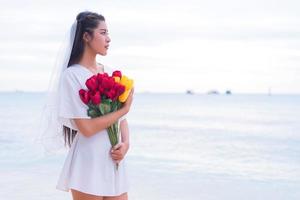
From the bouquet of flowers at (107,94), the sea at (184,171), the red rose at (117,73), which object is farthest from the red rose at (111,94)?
the sea at (184,171)

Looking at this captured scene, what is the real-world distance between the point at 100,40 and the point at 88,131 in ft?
1.34

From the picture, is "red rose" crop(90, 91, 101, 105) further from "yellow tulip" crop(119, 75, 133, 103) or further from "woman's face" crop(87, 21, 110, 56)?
"woman's face" crop(87, 21, 110, 56)

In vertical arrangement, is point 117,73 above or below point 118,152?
above

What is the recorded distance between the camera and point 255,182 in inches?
299

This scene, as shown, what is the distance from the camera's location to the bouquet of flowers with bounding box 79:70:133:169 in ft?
7.91

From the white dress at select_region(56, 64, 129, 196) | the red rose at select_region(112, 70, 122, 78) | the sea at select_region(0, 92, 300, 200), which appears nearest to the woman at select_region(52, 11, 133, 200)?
the white dress at select_region(56, 64, 129, 196)

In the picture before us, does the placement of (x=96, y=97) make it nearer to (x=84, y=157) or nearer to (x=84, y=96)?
(x=84, y=96)

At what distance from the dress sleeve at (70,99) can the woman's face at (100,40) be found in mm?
155

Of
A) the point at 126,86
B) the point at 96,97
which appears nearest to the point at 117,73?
the point at 126,86

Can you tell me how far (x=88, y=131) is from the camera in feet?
8.03

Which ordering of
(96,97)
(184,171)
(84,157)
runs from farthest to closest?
1. (184,171)
2. (84,157)
3. (96,97)

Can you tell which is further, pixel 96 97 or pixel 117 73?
pixel 117 73

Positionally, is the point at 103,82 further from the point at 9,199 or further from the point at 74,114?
the point at 9,199

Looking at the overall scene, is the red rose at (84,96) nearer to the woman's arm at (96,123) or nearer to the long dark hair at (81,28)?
the woman's arm at (96,123)
